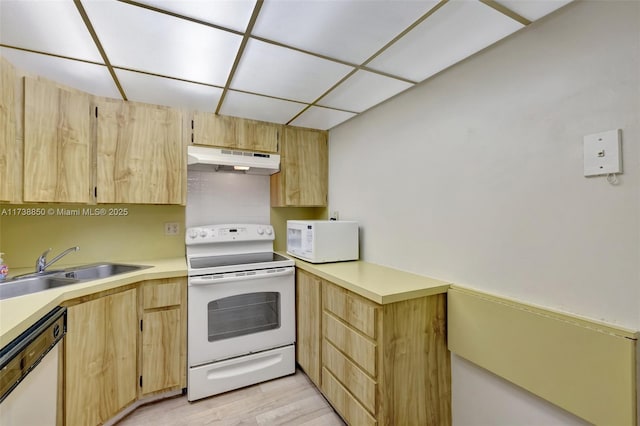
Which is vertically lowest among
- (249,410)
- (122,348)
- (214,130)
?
(249,410)

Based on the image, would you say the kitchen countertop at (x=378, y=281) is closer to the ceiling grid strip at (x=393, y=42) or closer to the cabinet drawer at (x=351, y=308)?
the cabinet drawer at (x=351, y=308)

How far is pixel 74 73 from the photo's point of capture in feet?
5.28

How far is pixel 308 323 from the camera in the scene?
6.77 ft

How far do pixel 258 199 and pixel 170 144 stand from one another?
0.93 meters

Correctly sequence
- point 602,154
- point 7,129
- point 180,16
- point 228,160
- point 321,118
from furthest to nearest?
point 321,118, point 228,160, point 7,129, point 180,16, point 602,154

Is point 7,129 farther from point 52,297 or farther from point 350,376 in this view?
point 350,376

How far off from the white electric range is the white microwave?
20 cm

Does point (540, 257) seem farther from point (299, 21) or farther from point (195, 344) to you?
point (195, 344)

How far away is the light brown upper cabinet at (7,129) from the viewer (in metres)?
1.47

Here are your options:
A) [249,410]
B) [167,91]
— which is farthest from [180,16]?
[249,410]

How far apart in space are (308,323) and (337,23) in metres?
1.88

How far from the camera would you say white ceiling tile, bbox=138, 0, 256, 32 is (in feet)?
3.44

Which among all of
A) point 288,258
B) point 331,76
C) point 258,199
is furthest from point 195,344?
point 331,76

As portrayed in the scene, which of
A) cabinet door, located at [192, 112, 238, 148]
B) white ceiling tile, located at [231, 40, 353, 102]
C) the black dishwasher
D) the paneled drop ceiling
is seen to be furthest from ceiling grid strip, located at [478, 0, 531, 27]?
the black dishwasher
